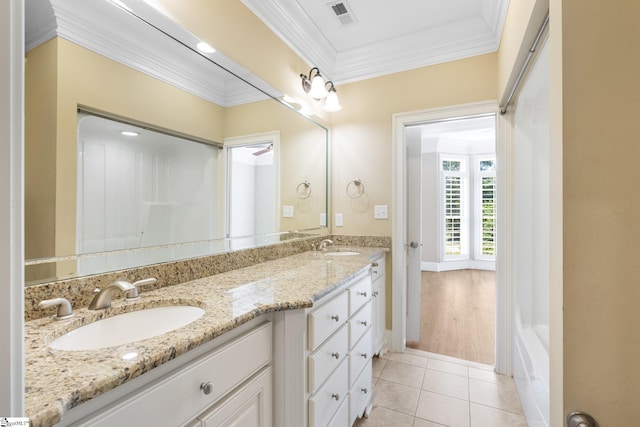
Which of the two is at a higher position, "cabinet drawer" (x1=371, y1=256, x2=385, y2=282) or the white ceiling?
the white ceiling

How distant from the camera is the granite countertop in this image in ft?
1.75

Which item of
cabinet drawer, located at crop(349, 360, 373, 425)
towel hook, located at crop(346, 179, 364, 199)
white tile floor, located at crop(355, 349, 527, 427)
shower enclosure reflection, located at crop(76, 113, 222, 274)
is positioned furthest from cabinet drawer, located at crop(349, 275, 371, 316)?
towel hook, located at crop(346, 179, 364, 199)

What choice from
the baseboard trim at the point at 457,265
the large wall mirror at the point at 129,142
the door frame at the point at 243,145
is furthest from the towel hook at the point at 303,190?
the baseboard trim at the point at 457,265

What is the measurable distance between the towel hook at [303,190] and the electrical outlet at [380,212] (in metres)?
0.61

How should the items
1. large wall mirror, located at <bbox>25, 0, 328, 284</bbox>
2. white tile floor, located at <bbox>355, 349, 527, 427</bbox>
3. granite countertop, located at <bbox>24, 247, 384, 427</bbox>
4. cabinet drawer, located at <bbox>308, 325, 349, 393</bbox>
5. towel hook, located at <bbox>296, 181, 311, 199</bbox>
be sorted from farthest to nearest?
towel hook, located at <bbox>296, 181, 311, 199</bbox>, white tile floor, located at <bbox>355, 349, 527, 427</bbox>, cabinet drawer, located at <bbox>308, 325, 349, 393</bbox>, large wall mirror, located at <bbox>25, 0, 328, 284</bbox>, granite countertop, located at <bbox>24, 247, 384, 427</bbox>

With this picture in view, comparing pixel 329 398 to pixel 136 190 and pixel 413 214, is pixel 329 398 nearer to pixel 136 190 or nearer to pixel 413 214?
pixel 136 190

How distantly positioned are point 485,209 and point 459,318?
11.1ft

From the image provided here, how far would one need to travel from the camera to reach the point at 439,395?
1935 millimetres

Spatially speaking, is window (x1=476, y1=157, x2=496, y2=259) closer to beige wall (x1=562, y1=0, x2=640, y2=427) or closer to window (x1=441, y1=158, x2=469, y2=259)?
window (x1=441, y1=158, x2=469, y2=259)

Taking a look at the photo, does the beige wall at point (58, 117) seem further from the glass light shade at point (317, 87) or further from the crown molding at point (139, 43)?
the glass light shade at point (317, 87)

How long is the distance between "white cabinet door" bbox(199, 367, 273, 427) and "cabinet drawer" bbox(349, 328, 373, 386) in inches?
23.1

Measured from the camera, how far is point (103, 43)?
1048 mm

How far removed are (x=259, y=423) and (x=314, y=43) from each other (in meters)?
2.52

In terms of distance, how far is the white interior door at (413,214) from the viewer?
2.58 m
